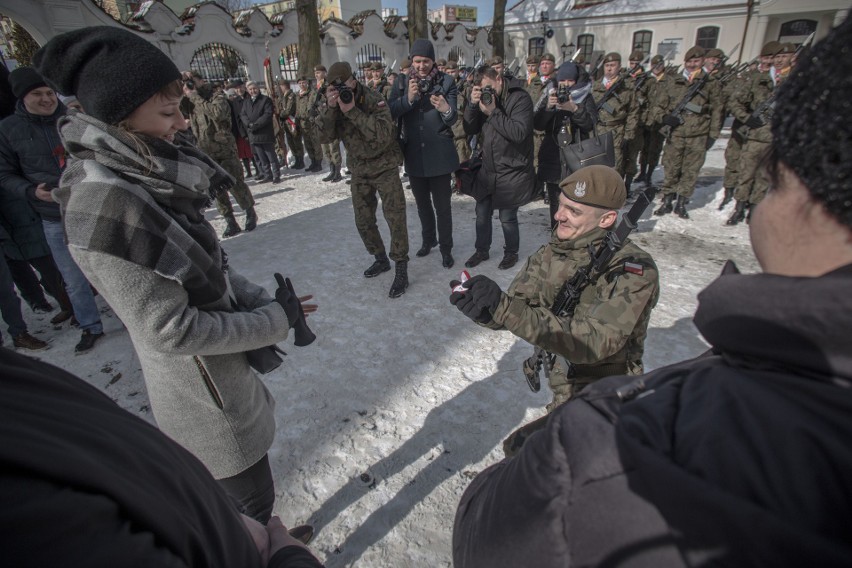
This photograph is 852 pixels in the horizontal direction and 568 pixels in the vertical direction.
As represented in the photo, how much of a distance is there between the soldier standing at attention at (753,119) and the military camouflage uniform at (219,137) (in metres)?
6.32

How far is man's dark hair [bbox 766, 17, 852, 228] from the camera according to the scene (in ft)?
1.55

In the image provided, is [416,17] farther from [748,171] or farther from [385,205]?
[385,205]

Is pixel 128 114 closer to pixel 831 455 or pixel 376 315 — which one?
pixel 831 455

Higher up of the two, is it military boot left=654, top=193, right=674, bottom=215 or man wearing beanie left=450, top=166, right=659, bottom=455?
man wearing beanie left=450, top=166, right=659, bottom=455

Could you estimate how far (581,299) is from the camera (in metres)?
1.76

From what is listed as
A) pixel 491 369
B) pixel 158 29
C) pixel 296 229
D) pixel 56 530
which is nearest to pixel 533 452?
pixel 56 530

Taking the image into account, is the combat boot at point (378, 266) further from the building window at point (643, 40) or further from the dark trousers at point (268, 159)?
the building window at point (643, 40)

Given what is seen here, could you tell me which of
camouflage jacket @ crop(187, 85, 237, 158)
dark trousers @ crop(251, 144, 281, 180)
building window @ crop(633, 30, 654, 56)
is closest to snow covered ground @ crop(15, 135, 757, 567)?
camouflage jacket @ crop(187, 85, 237, 158)

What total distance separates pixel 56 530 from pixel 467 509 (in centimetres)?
71

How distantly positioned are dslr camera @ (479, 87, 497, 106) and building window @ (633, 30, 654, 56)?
924 inches

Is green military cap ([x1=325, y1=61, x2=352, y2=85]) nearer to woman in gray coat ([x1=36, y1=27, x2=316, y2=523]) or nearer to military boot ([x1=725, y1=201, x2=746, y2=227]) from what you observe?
woman in gray coat ([x1=36, y1=27, x2=316, y2=523])

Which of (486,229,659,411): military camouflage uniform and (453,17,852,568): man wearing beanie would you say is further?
(486,229,659,411): military camouflage uniform

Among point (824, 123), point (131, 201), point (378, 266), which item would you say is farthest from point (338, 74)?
point (824, 123)

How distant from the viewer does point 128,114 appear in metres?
1.19
